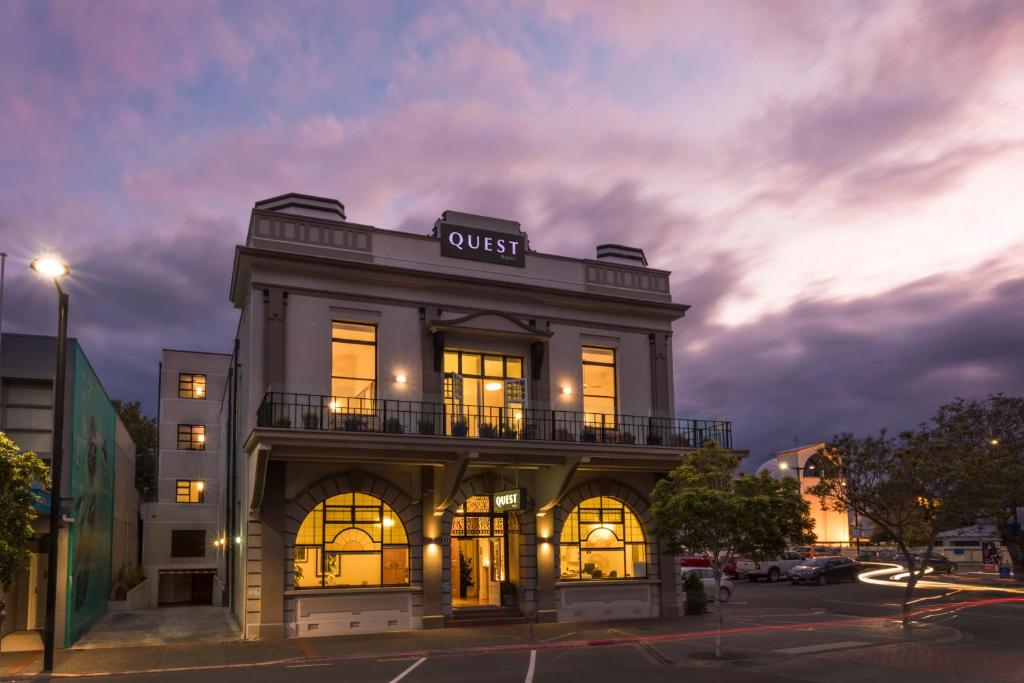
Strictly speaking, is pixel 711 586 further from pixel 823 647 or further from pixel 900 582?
pixel 900 582

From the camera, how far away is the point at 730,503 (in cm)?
1945

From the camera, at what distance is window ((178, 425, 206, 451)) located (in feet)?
154

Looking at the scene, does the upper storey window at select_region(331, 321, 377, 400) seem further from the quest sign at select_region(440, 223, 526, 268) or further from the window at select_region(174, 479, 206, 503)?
the window at select_region(174, 479, 206, 503)

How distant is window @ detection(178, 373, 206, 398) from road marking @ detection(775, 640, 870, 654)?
35.9m

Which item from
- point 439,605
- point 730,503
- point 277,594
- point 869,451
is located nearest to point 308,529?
point 277,594

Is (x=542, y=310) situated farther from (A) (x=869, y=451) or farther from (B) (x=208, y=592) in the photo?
(B) (x=208, y=592)

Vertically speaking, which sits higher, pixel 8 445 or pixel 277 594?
pixel 8 445

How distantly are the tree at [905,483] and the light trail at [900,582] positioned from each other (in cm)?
1334

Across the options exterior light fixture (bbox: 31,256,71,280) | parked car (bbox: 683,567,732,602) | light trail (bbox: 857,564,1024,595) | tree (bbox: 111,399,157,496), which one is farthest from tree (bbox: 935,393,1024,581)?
tree (bbox: 111,399,157,496)

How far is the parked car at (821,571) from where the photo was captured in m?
43.2

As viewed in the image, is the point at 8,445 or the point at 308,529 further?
the point at 308,529

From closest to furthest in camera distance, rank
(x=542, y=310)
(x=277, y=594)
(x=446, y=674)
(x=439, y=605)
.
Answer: (x=446, y=674)
(x=277, y=594)
(x=439, y=605)
(x=542, y=310)

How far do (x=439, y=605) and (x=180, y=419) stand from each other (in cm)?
2732

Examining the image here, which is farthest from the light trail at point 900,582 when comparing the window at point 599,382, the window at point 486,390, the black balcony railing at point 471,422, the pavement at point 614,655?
the window at point 486,390
